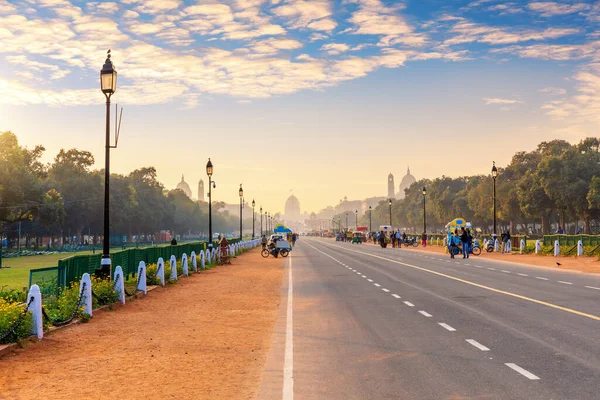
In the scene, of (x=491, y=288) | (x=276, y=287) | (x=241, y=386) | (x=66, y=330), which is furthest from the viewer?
(x=276, y=287)

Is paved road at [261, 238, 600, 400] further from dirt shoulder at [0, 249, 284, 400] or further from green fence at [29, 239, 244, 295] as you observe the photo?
green fence at [29, 239, 244, 295]

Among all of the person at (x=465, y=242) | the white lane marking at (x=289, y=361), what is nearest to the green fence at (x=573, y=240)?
the person at (x=465, y=242)

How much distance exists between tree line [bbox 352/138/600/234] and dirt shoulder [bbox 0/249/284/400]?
7361 cm

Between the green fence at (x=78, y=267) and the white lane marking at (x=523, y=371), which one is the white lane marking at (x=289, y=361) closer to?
the white lane marking at (x=523, y=371)

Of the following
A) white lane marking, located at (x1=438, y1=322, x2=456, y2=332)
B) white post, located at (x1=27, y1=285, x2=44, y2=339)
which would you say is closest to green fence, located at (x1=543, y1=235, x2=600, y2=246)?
white lane marking, located at (x1=438, y1=322, x2=456, y2=332)

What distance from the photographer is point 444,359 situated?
9305mm

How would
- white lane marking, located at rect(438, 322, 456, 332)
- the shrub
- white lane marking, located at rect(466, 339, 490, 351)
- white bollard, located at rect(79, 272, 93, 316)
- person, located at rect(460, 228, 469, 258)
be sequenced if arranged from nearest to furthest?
1. white lane marking, located at rect(466, 339, 490, 351)
2. the shrub
3. white lane marking, located at rect(438, 322, 456, 332)
4. white bollard, located at rect(79, 272, 93, 316)
5. person, located at rect(460, 228, 469, 258)

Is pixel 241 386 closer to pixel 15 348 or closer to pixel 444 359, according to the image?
pixel 444 359

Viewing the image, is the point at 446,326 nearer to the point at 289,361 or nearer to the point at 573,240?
the point at 289,361

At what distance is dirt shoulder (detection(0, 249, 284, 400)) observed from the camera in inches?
307

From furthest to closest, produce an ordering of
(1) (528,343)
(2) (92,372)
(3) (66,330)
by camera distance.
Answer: (3) (66,330)
(1) (528,343)
(2) (92,372)

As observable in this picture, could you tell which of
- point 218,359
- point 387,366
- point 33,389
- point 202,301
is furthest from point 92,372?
point 202,301

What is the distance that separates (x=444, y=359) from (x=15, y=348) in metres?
6.78

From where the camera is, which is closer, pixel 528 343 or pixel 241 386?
pixel 241 386
